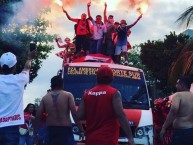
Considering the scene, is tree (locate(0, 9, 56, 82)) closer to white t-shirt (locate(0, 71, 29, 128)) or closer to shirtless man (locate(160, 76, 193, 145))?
shirtless man (locate(160, 76, 193, 145))

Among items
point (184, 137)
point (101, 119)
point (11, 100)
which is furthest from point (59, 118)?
point (11, 100)

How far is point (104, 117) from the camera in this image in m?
7.89

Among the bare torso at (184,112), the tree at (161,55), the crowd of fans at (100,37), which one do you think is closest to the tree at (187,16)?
the crowd of fans at (100,37)

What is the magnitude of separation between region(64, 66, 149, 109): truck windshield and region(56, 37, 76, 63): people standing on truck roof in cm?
274

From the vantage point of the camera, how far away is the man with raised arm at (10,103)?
7250 mm

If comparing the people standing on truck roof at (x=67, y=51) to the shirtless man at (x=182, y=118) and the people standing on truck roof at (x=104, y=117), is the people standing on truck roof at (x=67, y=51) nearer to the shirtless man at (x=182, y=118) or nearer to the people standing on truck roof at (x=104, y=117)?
the shirtless man at (x=182, y=118)

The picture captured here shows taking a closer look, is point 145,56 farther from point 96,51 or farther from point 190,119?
point 190,119

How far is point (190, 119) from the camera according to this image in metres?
9.37

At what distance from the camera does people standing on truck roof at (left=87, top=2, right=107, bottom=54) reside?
1566 centimetres

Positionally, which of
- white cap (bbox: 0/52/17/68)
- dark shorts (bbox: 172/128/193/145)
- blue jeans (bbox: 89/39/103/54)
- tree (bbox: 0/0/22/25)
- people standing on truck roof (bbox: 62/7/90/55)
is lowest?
dark shorts (bbox: 172/128/193/145)

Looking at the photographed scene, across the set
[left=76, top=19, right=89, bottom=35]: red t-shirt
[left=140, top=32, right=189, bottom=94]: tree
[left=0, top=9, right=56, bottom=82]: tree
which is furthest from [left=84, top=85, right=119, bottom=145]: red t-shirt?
[left=140, top=32, right=189, bottom=94]: tree

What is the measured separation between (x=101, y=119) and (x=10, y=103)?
1241 millimetres

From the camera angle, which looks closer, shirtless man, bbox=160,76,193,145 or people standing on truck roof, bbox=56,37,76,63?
shirtless man, bbox=160,76,193,145

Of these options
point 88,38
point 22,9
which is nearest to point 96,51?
point 88,38
